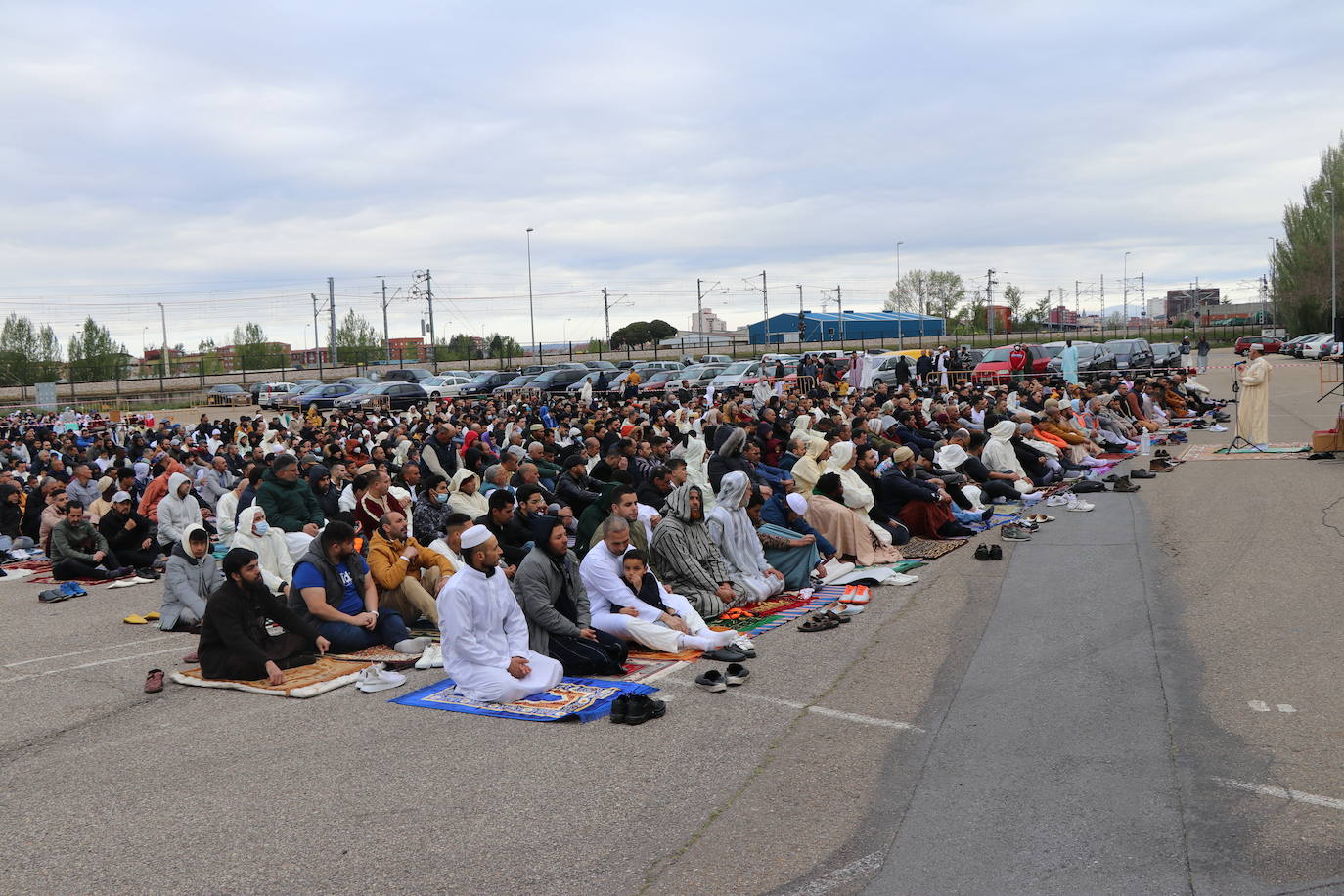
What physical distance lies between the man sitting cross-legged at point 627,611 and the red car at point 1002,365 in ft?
89.9

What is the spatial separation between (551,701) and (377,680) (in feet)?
4.50

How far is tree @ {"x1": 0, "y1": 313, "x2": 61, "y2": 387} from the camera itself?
211 feet

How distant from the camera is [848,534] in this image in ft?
36.9

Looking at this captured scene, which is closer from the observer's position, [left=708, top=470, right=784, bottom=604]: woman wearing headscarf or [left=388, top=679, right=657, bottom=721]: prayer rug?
[left=388, top=679, right=657, bottom=721]: prayer rug

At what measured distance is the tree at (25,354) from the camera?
64312 millimetres

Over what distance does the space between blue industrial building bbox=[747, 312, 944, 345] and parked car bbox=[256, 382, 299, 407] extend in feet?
151

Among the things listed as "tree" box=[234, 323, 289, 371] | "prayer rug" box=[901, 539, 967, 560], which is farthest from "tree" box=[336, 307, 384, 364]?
"prayer rug" box=[901, 539, 967, 560]

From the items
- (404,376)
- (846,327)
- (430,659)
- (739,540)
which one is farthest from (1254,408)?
(846,327)

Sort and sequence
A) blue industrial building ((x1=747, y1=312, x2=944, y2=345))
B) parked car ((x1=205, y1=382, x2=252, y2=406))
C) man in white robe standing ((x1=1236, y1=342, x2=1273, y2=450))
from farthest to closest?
blue industrial building ((x1=747, y1=312, x2=944, y2=345))
parked car ((x1=205, y1=382, x2=252, y2=406))
man in white robe standing ((x1=1236, y1=342, x2=1273, y2=450))

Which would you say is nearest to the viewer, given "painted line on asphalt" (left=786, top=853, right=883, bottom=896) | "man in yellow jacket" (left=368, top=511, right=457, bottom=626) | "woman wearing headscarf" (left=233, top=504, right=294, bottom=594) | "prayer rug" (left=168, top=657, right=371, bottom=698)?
"painted line on asphalt" (left=786, top=853, right=883, bottom=896)

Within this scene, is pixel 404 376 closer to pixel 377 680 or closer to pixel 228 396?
pixel 228 396

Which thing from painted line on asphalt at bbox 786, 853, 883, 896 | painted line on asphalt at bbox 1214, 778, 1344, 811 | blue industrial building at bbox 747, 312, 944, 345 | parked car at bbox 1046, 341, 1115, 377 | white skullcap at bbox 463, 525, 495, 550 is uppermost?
blue industrial building at bbox 747, 312, 944, 345

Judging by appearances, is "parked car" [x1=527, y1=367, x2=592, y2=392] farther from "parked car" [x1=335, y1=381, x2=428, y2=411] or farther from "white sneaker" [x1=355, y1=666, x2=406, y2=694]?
"white sneaker" [x1=355, y1=666, x2=406, y2=694]

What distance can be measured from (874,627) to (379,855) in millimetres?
4910
